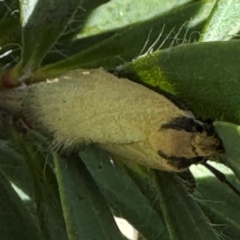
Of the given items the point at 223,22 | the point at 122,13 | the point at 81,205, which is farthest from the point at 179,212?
the point at 122,13

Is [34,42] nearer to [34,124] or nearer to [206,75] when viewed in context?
[34,124]

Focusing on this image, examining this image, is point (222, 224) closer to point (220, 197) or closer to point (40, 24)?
point (220, 197)

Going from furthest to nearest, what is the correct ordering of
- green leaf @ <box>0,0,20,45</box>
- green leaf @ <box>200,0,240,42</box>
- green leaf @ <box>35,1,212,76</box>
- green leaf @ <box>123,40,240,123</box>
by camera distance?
green leaf @ <box>0,0,20,45</box> < green leaf @ <box>35,1,212,76</box> < green leaf @ <box>200,0,240,42</box> < green leaf @ <box>123,40,240,123</box>

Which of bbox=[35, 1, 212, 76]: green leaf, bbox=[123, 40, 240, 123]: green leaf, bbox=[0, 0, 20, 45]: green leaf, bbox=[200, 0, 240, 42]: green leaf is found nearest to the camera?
bbox=[123, 40, 240, 123]: green leaf

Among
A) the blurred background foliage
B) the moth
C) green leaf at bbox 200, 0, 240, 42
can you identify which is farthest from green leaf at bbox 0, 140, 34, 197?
green leaf at bbox 200, 0, 240, 42

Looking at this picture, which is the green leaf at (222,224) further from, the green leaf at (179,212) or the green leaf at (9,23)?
the green leaf at (9,23)

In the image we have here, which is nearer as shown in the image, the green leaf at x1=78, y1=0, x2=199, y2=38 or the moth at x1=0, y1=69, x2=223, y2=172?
the moth at x1=0, y1=69, x2=223, y2=172

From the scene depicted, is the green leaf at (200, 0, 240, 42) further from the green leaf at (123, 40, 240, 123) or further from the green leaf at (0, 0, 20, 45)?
the green leaf at (0, 0, 20, 45)
